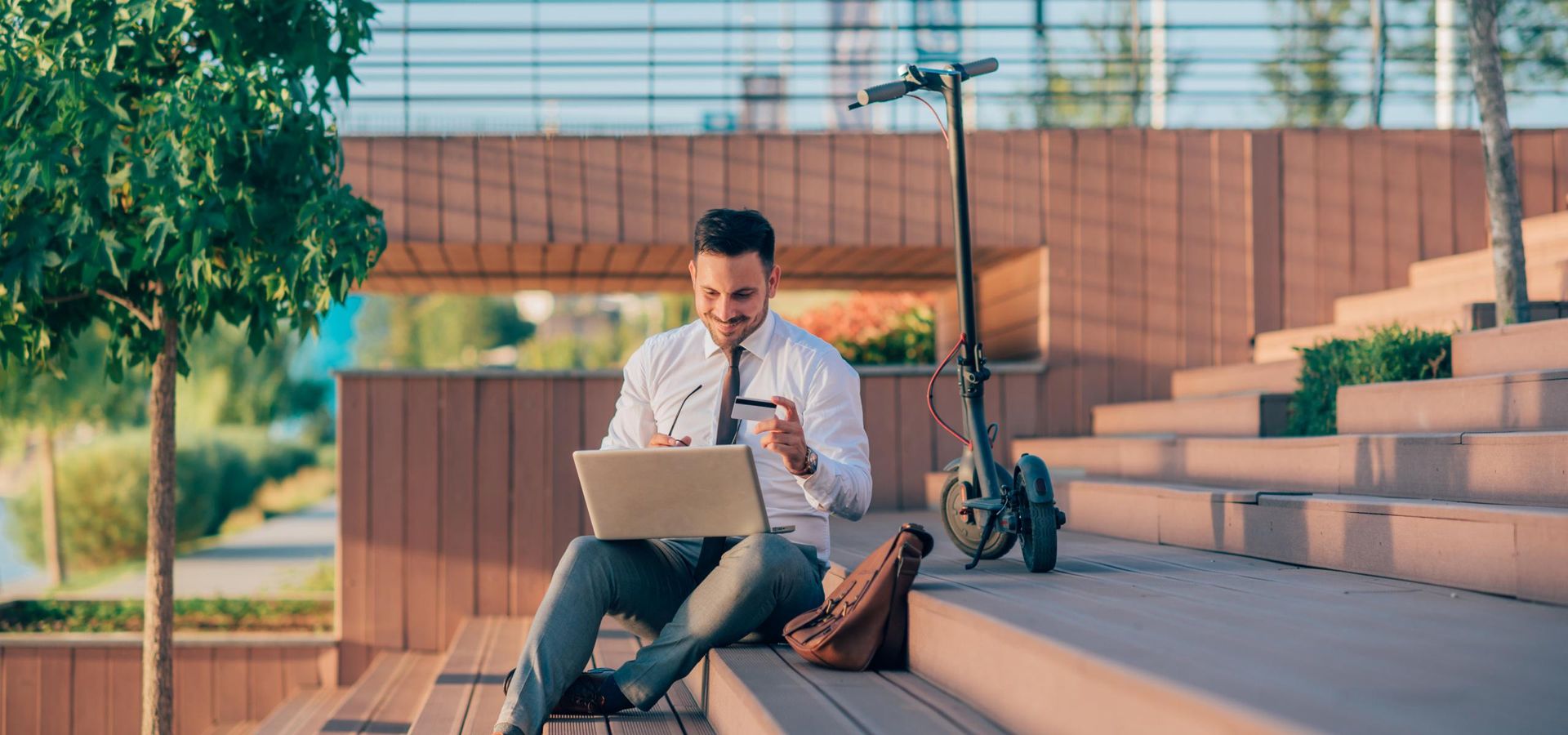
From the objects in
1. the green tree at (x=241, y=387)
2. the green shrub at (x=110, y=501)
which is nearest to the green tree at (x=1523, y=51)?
the green shrub at (x=110, y=501)

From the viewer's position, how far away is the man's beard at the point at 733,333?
3.17 metres

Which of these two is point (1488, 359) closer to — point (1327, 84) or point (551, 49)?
point (551, 49)

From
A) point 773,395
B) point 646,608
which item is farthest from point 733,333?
point 646,608

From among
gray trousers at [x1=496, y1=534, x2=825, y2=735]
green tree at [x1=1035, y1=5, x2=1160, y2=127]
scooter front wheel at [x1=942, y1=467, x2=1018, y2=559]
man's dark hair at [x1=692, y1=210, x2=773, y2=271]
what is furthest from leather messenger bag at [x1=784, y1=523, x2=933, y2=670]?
green tree at [x1=1035, y1=5, x2=1160, y2=127]

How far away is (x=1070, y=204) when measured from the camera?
7.08 m

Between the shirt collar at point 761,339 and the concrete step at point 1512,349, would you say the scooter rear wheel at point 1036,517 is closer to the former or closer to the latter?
the shirt collar at point 761,339

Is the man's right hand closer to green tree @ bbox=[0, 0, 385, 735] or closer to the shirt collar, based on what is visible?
the shirt collar

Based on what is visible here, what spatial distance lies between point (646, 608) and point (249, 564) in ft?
45.5

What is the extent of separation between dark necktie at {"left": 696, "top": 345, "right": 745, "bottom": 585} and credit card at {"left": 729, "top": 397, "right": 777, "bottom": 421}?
0.05 ft

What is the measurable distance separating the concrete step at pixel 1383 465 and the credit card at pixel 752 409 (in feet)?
6.09

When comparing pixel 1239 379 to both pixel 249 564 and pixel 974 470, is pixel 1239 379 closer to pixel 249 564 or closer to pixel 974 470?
pixel 974 470

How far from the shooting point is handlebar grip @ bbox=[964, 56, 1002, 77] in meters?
3.51

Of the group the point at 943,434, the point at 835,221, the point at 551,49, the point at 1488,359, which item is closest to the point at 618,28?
the point at 551,49

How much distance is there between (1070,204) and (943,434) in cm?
154
